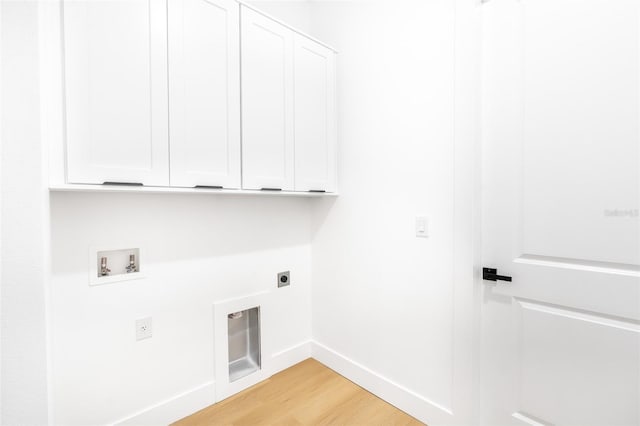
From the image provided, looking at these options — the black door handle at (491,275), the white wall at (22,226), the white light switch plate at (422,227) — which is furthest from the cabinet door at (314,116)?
the white wall at (22,226)

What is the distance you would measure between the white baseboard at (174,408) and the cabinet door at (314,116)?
4.33 ft

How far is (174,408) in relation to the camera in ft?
5.44

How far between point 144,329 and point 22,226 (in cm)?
77

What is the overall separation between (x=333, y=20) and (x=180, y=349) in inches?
92.6

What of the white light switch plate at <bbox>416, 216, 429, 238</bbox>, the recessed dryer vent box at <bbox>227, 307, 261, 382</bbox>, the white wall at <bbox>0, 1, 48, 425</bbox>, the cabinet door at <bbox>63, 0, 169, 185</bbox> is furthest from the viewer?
the recessed dryer vent box at <bbox>227, 307, 261, 382</bbox>

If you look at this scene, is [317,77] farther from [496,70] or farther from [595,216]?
[595,216]

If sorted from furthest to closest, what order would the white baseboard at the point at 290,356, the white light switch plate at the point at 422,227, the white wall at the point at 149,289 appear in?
the white baseboard at the point at 290,356 < the white light switch plate at the point at 422,227 < the white wall at the point at 149,289

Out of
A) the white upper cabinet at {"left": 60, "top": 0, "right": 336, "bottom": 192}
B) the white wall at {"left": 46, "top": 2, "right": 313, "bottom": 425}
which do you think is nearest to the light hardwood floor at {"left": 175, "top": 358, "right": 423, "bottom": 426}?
the white wall at {"left": 46, "top": 2, "right": 313, "bottom": 425}

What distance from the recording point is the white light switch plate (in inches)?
65.5

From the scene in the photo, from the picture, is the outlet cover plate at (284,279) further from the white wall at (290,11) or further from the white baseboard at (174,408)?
the white wall at (290,11)

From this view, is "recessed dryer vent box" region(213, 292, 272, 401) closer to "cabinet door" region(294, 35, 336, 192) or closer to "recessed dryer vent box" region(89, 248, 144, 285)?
"recessed dryer vent box" region(89, 248, 144, 285)

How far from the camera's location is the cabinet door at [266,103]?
1627 millimetres

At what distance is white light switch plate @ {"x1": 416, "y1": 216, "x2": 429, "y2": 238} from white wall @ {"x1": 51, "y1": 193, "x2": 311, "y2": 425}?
0.96 meters

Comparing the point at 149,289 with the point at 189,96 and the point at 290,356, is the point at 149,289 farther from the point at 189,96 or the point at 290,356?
the point at 290,356
